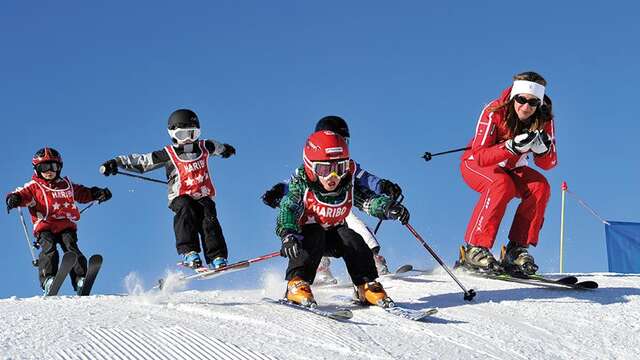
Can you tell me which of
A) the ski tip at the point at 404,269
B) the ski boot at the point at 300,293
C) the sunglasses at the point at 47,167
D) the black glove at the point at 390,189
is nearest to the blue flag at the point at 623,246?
the ski tip at the point at 404,269

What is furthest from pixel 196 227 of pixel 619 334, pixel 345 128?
pixel 619 334

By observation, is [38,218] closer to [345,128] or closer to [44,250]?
[44,250]

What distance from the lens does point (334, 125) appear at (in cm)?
768

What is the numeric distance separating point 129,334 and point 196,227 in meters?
2.88

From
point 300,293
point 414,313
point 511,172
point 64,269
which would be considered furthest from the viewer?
point 64,269

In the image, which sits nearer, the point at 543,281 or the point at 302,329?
the point at 302,329

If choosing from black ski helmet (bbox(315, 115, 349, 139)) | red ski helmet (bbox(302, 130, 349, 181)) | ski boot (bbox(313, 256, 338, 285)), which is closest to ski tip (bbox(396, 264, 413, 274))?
ski boot (bbox(313, 256, 338, 285))

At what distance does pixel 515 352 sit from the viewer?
168 inches

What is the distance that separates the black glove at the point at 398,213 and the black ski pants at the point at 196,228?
2050 millimetres

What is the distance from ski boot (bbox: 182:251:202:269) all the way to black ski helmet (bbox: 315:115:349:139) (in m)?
1.92

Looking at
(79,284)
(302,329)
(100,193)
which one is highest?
(100,193)

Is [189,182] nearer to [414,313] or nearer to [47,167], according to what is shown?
[47,167]

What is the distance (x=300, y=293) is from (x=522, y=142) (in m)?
2.38

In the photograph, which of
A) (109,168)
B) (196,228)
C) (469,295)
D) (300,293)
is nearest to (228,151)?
(196,228)
